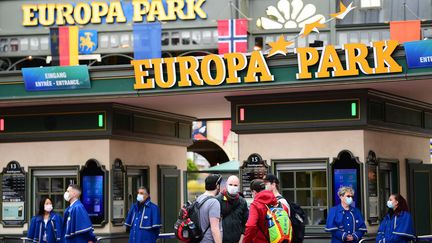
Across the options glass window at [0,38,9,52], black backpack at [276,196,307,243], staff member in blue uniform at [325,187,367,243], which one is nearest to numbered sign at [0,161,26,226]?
glass window at [0,38,9,52]

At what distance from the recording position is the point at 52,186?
2122 cm

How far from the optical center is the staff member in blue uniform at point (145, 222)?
57.3 ft

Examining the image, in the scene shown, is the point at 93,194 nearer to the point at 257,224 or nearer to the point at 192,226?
the point at 192,226

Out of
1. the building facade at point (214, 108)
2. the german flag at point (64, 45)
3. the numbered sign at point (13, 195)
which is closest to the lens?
the building facade at point (214, 108)

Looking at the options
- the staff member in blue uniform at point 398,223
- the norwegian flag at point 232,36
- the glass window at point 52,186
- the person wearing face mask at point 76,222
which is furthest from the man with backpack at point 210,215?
the glass window at point 52,186

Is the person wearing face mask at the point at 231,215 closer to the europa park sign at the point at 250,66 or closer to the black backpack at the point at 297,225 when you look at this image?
the black backpack at the point at 297,225

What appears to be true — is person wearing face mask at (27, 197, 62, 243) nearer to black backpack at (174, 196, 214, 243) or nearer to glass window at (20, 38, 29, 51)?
black backpack at (174, 196, 214, 243)

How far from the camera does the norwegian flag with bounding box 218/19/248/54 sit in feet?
63.6

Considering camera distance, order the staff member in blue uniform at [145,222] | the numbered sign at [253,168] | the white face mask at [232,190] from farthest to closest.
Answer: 1. the numbered sign at [253,168]
2. the staff member in blue uniform at [145,222]
3. the white face mask at [232,190]

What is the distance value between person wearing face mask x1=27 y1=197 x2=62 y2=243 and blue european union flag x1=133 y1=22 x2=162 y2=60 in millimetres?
4116

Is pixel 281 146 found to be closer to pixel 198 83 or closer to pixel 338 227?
pixel 198 83

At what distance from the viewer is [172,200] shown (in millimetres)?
23594

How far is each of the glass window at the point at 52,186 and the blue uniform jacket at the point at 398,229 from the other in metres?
7.85

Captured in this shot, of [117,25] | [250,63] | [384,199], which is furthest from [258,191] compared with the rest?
[117,25]
